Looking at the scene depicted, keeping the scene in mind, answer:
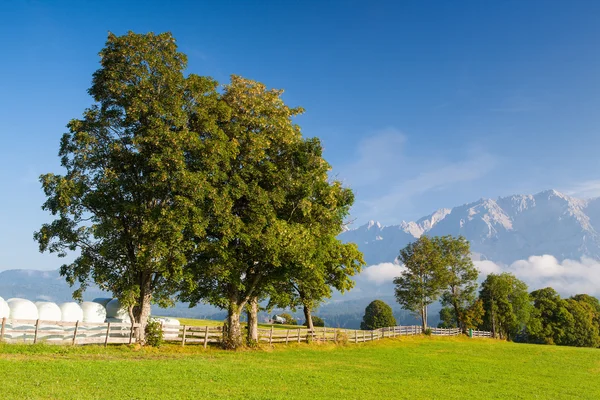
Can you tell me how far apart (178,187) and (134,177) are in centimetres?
425

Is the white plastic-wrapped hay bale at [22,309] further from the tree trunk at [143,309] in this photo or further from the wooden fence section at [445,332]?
the wooden fence section at [445,332]

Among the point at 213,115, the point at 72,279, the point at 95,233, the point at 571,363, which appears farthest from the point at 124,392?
the point at 571,363

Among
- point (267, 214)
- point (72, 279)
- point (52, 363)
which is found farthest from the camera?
point (267, 214)

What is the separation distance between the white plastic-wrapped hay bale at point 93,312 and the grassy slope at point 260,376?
70.3 feet

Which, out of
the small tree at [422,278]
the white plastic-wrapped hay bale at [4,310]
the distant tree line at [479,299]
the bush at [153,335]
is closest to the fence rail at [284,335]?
the bush at [153,335]

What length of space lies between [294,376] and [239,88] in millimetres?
21205

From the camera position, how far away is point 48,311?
40969 millimetres

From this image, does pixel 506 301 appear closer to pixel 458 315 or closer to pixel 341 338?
pixel 458 315

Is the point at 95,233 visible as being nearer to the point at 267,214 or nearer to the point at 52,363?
the point at 52,363

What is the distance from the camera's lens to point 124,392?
15.5 meters

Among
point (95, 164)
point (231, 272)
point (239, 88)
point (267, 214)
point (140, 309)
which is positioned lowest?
point (140, 309)

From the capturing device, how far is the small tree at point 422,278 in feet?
228

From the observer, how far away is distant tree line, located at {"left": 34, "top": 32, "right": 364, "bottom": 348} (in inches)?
1093

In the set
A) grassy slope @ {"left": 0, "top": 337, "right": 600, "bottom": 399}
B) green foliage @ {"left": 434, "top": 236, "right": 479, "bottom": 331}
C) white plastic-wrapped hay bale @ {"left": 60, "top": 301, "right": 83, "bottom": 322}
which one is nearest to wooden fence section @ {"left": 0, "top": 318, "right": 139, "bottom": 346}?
grassy slope @ {"left": 0, "top": 337, "right": 600, "bottom": 399}
